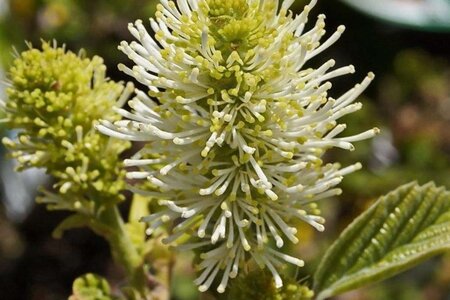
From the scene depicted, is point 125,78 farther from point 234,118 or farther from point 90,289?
point 234,118

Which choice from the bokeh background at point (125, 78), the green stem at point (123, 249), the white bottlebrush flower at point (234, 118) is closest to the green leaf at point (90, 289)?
the green stem at point (123, 249)

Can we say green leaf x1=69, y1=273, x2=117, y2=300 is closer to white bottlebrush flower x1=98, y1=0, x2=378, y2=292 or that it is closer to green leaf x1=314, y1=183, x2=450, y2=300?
white bottlebrush flower x1=98, y1=0, x2=378, y2=292

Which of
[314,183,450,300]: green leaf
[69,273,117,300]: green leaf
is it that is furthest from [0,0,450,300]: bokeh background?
[69,273,117,300]: green leaf

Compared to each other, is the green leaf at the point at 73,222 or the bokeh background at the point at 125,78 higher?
the bokeh background at the point at 125,78

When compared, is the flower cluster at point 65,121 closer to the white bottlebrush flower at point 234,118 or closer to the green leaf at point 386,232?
the white bottlebrush flower at point 234,118

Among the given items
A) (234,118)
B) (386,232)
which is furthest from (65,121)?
(386,232)

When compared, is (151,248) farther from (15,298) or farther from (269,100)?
(15,298)

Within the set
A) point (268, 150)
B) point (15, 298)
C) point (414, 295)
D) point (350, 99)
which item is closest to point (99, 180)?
point (268, 150)
